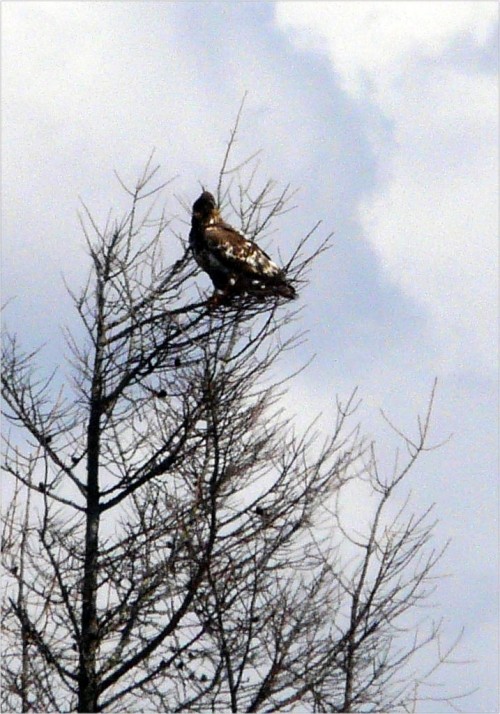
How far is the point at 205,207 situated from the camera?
11625 millimetres

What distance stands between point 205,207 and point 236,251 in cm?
54

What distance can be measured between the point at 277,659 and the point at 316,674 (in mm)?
336

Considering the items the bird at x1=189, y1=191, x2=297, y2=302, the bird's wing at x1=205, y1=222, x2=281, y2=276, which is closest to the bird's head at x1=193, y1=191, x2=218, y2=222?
the bird at x1=189, y1=191, x2=297, y2=302

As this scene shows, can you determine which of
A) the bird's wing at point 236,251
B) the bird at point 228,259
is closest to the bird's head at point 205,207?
the bird at point 228,259

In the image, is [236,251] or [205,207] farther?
[205,207]

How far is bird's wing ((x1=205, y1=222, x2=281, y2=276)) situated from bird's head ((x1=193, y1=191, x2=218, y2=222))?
0.12 m

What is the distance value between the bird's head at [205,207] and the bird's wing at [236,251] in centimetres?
12

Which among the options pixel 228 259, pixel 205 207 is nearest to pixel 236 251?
pixel 228 259

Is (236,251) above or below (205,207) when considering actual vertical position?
below

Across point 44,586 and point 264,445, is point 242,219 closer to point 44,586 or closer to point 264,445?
point 264,445

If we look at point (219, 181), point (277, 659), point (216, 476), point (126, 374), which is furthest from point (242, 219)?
point (277, 659)

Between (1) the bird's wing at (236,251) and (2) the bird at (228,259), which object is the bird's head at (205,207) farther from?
(1) the bird's wing at (236,251)

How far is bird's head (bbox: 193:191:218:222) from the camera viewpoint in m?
11.6

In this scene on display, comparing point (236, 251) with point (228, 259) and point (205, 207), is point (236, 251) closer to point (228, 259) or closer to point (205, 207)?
point (228, 259)
